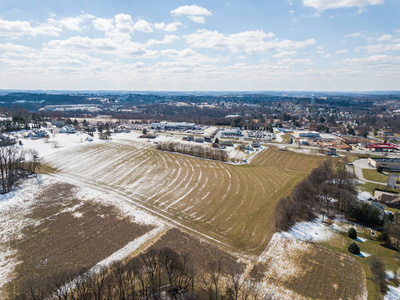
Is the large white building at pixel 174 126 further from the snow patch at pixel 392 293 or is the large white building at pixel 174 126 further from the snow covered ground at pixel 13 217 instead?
the snow patch at pixel 392 293

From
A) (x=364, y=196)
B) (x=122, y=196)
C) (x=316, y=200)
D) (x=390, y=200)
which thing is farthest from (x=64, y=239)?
(x=390, y=200)

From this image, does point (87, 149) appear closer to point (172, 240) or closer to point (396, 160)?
Answer: point (172, 240)

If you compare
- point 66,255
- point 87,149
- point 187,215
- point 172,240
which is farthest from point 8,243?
point 87,149

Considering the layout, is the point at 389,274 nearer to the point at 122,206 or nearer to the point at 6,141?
the point at 122,206

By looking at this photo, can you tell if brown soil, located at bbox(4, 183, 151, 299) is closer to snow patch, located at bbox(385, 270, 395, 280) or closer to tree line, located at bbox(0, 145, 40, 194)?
tree line, located at bbox(0, 145, 40, 194)

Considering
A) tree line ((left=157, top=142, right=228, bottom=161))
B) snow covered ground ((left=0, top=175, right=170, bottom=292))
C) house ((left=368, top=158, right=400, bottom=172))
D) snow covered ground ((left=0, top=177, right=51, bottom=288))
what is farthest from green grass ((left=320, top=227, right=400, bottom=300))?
tree line ((left=157, top=142, right=228, bottom=161))
